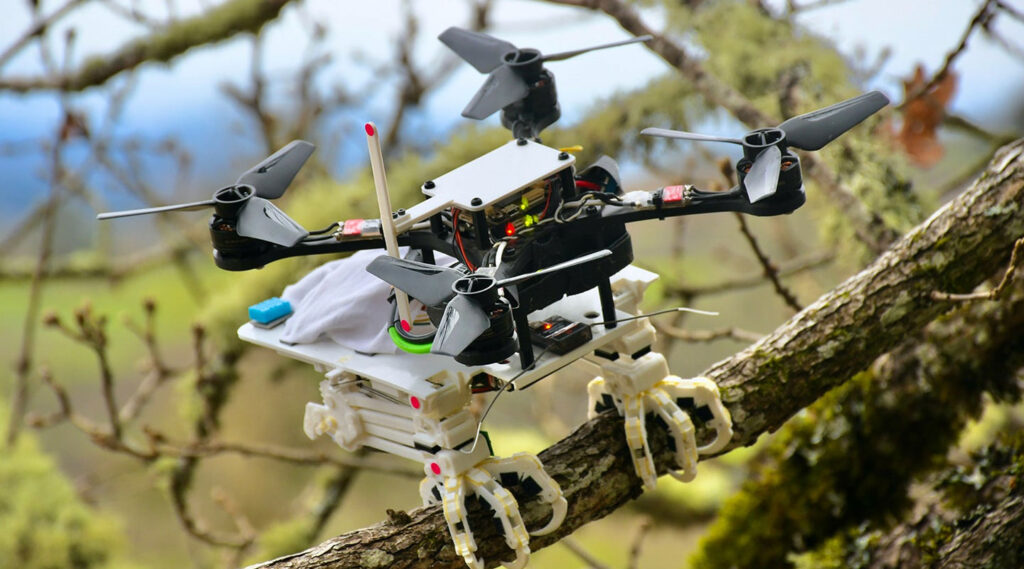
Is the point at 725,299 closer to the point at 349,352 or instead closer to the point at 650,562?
the point at 650,562

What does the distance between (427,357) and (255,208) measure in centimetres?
35

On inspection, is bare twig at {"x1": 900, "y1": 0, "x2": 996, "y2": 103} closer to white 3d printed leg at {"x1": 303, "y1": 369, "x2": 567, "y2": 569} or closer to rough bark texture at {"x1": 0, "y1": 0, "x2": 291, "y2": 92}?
white 3d printed leg at {"x1": 303, "y1": 369, "x2": 567, "y2": 569}

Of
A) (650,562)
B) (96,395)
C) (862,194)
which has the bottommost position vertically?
(650,562)

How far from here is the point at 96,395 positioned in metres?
4.46

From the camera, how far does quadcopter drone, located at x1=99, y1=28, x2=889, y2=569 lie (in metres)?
1.37

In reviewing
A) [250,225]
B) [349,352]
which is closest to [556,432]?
[349,352]

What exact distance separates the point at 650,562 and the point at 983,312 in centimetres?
233

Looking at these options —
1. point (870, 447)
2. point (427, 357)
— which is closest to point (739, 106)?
point (870, 447)

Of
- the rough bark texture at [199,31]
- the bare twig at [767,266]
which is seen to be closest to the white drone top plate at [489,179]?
the bare twig at [767,266]

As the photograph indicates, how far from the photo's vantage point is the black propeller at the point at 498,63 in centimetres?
165

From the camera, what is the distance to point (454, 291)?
51.2 inches

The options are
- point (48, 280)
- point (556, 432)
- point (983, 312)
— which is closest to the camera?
point (983, 312)

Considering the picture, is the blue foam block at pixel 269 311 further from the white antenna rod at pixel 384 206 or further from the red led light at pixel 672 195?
the red led light at pixel 672 195

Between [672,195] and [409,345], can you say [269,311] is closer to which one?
[409,345]
